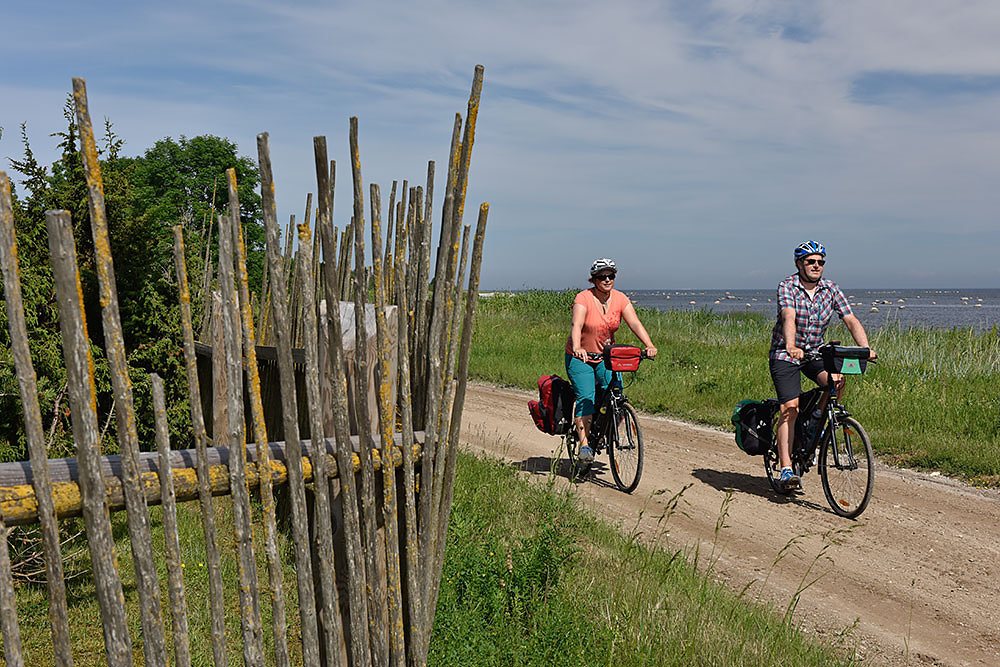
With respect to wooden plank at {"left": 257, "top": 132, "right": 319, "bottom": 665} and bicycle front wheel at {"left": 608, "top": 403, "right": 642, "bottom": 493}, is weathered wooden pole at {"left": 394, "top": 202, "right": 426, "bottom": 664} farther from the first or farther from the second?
bicycle front wheel at {"left": 608, "top": 403, "right": 642, "bottom": 493}

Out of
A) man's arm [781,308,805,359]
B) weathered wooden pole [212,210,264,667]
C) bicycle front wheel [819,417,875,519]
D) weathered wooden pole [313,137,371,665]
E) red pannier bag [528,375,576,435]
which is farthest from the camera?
red pannier bag [528,375,576,435]

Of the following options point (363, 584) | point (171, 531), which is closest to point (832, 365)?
point (363, 584)

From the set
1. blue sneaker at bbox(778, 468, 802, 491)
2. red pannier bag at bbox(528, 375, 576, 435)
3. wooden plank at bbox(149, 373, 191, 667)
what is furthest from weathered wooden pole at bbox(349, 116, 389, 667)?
blue sneaker at bbox(778, 468, 802, 491)

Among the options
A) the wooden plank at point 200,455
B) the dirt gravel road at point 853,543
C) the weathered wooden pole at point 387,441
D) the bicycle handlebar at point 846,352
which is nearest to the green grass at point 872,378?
the dirt gravel road at point 853,543

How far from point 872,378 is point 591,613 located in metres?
8.88

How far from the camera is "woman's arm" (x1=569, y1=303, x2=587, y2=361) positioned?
7.45 meters

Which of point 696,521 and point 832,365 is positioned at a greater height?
point 832,365

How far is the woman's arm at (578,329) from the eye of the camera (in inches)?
293

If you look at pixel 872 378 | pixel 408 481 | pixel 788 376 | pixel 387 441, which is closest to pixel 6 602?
pixel 387 441

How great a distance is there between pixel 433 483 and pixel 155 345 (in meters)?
3.20

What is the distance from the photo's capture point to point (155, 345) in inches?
209

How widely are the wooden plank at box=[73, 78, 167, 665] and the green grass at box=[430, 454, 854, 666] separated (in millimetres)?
2016

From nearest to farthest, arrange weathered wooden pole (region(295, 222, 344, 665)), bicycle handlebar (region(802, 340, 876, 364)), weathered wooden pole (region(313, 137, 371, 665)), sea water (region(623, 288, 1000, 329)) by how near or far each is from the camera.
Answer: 1. weathered wooden pole (region(295, 222, 344, 665))
2. weathered wooden pole (region(313, 137, 371, 665))
3. bicycle handlebar (region(802, 340, 876, 364))
4. sea water (region(623, 288, 1000, 329))

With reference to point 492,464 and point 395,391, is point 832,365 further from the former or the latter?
point 395,391
